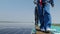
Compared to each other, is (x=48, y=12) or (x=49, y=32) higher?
(x=48, y=12)

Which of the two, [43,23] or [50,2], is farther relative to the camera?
[43,23]

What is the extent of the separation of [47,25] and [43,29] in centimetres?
34

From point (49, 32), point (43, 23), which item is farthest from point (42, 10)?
point (49, 32)

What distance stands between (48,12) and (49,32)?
0.40 m

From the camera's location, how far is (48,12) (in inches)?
148

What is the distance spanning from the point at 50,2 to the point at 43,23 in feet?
1.96

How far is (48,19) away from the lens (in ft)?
12.6


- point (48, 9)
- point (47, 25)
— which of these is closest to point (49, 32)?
point (47, 25)

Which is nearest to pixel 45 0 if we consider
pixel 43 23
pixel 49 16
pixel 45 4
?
pixel 45 4

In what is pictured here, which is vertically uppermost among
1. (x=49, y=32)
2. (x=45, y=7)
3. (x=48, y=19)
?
(x=45, y=7)

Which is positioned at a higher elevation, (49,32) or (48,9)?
(48,9)

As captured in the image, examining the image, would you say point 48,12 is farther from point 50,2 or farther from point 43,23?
point 43,23

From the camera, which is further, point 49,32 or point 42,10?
point 42,10

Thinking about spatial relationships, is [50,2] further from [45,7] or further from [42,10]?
[42,10]
